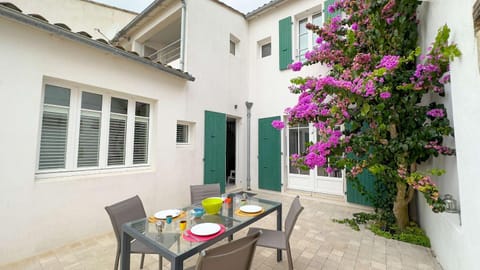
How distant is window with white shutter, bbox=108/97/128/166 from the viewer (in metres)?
3.48

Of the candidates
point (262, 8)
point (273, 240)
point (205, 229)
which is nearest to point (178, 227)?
point (205, 229)

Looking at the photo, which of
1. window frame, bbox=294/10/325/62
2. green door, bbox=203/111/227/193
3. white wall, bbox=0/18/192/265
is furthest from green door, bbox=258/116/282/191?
white wall, bbox=0/18/192/265

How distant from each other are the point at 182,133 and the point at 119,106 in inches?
61.1

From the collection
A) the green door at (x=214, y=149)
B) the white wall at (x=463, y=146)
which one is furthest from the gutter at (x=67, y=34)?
the white wall at (x=463, y=146)

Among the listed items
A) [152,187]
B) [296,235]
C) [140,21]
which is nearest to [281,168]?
[296,235]

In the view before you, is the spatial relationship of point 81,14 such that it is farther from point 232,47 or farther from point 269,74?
point 269,74

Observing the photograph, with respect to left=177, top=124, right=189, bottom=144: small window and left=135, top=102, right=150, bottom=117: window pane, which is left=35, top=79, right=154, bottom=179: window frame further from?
left=177, top=124, right=189, bottom=144: small window

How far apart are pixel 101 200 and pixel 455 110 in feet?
15.3

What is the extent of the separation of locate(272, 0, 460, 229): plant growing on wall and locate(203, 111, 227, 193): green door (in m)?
2.53

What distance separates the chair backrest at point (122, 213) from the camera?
1966mm

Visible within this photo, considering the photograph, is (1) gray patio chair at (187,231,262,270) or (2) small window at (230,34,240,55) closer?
(1) gray patio chair at (187,231,262,270)

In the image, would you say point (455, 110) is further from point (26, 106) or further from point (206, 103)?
point (26, 106)

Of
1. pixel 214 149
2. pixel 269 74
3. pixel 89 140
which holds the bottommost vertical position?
pixel 214 149

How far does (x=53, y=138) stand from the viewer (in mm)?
2859
